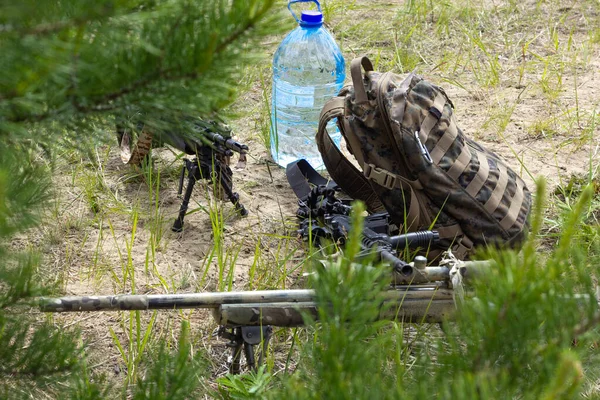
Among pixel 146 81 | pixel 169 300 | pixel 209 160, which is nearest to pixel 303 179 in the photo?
pixel 209 160

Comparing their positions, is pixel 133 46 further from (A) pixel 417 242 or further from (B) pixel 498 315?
(A) pixel 417 242

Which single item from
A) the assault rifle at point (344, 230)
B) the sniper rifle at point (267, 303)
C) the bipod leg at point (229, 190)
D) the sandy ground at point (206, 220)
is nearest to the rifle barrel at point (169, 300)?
the sniper rifle at point (267, 303)

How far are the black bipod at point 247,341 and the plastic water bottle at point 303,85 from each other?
187 cm

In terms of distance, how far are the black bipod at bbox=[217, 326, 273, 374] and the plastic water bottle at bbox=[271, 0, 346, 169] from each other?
73.6 inches

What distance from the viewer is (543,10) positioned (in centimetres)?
594

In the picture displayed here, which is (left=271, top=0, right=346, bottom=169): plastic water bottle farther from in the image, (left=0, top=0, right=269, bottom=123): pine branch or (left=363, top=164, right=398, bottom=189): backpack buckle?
(left=0, top=0, right=269, bottom=123): pine branch

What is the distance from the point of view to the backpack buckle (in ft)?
10.3

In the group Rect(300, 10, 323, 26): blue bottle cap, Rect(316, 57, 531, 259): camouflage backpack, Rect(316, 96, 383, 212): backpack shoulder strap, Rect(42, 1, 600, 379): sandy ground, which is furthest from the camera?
Rect(300, 10, 323, 26): blue bottle cap

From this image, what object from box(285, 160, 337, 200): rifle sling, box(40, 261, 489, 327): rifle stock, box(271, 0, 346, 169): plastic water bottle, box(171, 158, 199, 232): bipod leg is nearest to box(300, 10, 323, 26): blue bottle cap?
box(271, 0, 346, 169): plastic water bottle

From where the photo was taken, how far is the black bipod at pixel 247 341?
2.47 metres

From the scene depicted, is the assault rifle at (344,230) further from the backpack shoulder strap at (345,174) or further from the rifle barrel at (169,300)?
the rifle barrel at (169,300)

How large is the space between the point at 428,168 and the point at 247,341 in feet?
3.49

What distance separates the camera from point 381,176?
316 cm

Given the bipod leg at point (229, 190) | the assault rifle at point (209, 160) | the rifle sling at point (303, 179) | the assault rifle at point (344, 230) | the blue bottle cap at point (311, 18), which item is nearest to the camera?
the assault rifle at point (344, 230)
